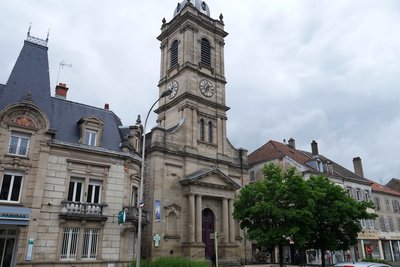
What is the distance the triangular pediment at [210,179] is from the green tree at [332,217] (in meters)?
7.84

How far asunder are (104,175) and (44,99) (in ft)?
19.9

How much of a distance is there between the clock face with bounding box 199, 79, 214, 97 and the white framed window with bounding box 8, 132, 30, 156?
18.5 meters

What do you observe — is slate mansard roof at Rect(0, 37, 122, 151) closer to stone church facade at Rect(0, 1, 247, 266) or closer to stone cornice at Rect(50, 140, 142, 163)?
stone church facade at Rect(0, 1, 247, 266)

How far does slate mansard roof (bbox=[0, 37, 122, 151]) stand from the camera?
786 inches

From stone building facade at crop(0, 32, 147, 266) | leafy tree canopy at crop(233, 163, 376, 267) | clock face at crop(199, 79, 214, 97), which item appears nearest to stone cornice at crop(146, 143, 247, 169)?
stone building facade at crop(0, 32, 147, 266)

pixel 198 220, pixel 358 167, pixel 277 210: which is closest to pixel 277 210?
pixel 277 210

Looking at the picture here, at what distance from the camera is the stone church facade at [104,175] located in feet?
59.4

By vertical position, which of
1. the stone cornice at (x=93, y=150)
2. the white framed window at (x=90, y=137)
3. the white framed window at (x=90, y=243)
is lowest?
the white framed window at (x=90, y=243)

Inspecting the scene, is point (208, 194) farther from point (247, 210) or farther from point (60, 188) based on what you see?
point (60, 188)

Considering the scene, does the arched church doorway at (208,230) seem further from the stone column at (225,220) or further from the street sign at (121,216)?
the street sign at (121,216)

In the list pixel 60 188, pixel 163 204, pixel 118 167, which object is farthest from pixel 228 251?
pixel 60 188

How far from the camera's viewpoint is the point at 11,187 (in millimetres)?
17906

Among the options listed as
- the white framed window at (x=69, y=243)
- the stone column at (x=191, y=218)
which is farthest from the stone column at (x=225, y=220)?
the white framed window at (x=69, y=243)

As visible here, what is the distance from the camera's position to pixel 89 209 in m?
19.7
